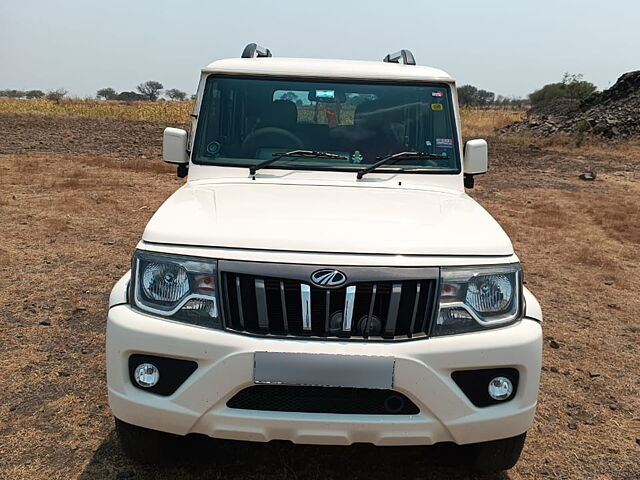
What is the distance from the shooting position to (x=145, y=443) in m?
2.66

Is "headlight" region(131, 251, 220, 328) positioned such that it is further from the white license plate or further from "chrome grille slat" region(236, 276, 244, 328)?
the white license plate

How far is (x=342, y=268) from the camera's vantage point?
228 cm

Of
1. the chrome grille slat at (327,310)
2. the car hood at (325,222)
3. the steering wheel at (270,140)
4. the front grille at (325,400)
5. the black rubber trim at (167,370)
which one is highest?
the steering wheel at (270,140)

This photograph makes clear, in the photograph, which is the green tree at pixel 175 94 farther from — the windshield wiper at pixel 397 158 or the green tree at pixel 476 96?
the windshield wiper at pixel 397 158

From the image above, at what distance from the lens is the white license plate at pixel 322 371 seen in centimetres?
219

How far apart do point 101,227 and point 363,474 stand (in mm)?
6158

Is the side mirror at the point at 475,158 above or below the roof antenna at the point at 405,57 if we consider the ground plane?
below

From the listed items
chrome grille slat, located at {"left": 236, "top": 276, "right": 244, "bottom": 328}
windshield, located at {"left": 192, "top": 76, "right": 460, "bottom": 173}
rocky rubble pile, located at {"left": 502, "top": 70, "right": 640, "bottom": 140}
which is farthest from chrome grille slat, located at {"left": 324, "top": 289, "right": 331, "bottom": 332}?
rocky rubble pile, located at {"left": 502, "top": 70, "right": 640, "bottom": 140}

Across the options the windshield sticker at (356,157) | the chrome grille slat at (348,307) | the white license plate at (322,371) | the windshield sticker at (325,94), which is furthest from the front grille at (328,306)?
the windshield sticker at (325,94)

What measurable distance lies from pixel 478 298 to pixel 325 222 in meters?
0.70

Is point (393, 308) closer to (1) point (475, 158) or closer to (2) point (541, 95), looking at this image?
(1) point (475, 158)

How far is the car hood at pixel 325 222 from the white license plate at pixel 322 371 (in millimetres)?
421

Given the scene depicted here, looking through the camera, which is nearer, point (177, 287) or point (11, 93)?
point (177, 287)

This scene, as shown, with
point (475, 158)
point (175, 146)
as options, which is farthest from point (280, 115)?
point (475, 158)
